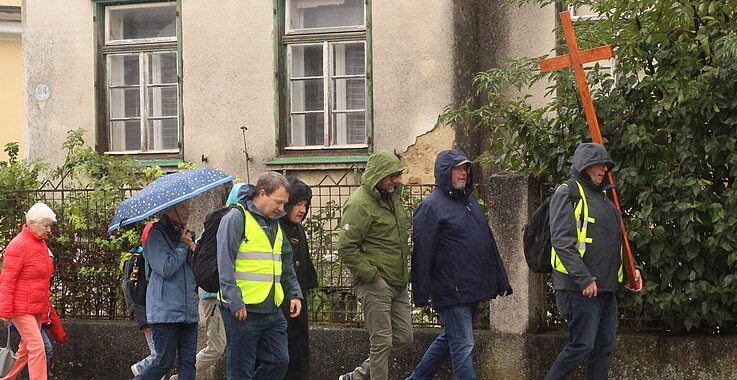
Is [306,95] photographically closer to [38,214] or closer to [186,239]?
[38,214]

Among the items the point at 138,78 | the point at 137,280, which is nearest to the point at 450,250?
the point at 137,280

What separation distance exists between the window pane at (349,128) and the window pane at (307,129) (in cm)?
20

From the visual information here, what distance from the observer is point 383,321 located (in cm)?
750

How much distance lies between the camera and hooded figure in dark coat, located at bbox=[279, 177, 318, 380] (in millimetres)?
7391

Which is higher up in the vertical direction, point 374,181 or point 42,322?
point 374,181

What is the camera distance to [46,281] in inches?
347

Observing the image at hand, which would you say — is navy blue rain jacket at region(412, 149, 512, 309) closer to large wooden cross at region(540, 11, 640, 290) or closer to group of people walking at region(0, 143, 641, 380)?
group of people walking at region(0, 143, 641, 380)

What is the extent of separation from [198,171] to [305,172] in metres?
5.20

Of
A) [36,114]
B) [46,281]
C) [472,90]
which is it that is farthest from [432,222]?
[36,114]

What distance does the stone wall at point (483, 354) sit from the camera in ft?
26.0

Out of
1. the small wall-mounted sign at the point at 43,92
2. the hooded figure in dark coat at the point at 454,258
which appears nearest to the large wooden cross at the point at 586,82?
the hooded figure in dark coat at the point at 454,258

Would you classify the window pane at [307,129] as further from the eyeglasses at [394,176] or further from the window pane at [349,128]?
the eyeglasses at [394,176]

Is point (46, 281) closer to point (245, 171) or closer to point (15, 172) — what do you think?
point (15, 172)

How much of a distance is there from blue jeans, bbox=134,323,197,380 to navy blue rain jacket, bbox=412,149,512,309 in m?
1.69
